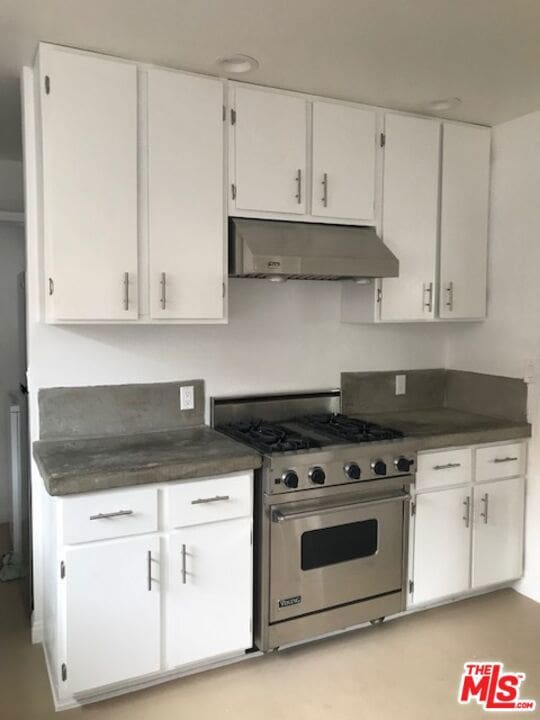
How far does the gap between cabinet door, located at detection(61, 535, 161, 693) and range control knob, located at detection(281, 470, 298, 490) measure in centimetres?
57

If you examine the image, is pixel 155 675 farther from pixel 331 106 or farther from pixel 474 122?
pixel 474 122

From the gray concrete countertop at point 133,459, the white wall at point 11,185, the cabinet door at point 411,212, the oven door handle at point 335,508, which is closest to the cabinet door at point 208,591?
the oven door handle at point 335,508

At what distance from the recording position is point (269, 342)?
3.22m

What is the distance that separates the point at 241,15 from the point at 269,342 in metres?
1.60

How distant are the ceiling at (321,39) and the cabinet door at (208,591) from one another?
6.23 feet

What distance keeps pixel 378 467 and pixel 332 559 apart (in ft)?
1.50

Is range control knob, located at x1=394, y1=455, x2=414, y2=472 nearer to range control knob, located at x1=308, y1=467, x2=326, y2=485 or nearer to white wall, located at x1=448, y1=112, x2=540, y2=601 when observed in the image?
range control knob, located at x1=308, y1=467, x2=326, y2=485

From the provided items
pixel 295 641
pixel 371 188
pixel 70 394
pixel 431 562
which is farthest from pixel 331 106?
pixel 295 641

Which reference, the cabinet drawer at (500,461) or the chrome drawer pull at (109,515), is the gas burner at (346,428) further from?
the chrome drawer pull at (109,515)

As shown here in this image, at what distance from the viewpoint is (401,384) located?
3615 mm

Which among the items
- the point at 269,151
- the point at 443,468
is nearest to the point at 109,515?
the point at 443,468

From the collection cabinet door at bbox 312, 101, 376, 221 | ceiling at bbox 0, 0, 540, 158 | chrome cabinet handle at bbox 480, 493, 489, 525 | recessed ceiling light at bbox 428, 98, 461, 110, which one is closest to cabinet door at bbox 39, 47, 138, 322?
ceiling at bbox 0, 0, 540, 158

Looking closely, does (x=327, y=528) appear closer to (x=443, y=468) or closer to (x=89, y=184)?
(x=443, y=468)

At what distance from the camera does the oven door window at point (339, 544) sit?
102 inches
